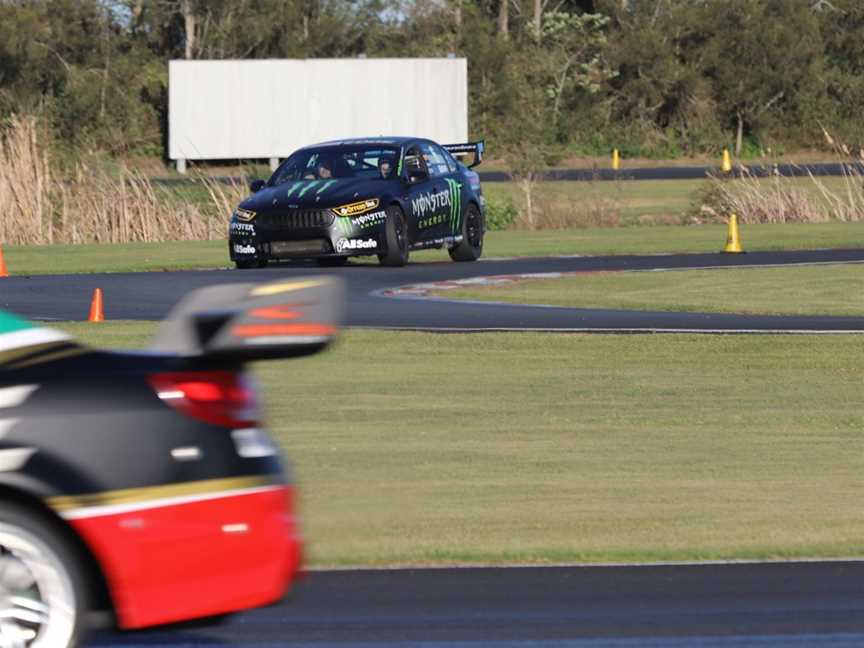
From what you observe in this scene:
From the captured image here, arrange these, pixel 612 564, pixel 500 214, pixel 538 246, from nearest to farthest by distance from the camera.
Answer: pixel 612 564 → pixel 538 246 → pixel 500 214

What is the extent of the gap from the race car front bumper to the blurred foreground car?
19.4 m

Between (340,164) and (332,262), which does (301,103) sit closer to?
(332,262)

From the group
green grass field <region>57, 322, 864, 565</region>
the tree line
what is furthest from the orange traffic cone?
the tree line

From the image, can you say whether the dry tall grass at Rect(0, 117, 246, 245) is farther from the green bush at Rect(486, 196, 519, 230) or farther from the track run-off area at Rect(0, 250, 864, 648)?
the track run-off area at Rect(0, 250, 864, 648)

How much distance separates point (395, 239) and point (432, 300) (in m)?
3.93

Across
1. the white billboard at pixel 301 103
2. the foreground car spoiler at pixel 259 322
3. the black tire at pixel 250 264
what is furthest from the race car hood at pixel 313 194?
the white billboard at pixel 301 103

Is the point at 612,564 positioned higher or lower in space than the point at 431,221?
lower

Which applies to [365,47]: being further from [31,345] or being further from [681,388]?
[31,345]

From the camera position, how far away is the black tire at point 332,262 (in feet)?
89.8

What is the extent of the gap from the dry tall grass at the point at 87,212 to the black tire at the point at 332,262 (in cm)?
590

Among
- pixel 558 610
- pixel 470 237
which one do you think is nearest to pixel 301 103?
pixel 470 237

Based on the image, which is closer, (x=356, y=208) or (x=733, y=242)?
(x=356, y=208)

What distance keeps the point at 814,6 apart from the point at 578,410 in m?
62.9

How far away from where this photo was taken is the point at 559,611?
7.50m
